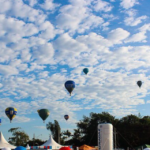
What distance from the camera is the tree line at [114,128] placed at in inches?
2753

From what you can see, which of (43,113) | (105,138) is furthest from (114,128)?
(105,138)

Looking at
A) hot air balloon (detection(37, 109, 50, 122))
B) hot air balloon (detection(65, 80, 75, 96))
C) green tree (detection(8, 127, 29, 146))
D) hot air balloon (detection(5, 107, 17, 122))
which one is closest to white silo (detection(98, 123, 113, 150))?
hot air balloon (detection(65, 80, 75, 96))

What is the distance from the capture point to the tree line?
69.9 meters

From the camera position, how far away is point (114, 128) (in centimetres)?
6097

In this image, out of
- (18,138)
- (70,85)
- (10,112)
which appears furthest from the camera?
(18,138)

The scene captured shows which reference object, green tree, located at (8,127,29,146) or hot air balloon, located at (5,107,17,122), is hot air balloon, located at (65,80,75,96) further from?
green tree, located at (8,127,29,146)

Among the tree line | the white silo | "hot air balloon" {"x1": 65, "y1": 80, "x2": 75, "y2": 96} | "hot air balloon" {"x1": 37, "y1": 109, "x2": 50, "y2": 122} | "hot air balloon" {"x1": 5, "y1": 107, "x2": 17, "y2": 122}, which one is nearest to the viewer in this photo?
the white silo

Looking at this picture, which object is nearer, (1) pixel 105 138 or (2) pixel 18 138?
(1) pixel 105 138

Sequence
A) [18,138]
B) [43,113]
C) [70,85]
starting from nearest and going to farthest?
[70,85], [43,113], [18,138]

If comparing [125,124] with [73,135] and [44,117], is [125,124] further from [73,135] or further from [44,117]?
[44,117]

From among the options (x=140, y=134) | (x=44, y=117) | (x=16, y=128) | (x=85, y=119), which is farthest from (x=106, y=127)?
(x=16, y=128)

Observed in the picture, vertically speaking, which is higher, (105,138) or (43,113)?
(43,113)

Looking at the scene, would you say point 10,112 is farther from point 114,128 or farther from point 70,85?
point 114,128

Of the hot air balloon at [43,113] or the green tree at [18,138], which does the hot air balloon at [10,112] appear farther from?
the green tree at [18,138]
